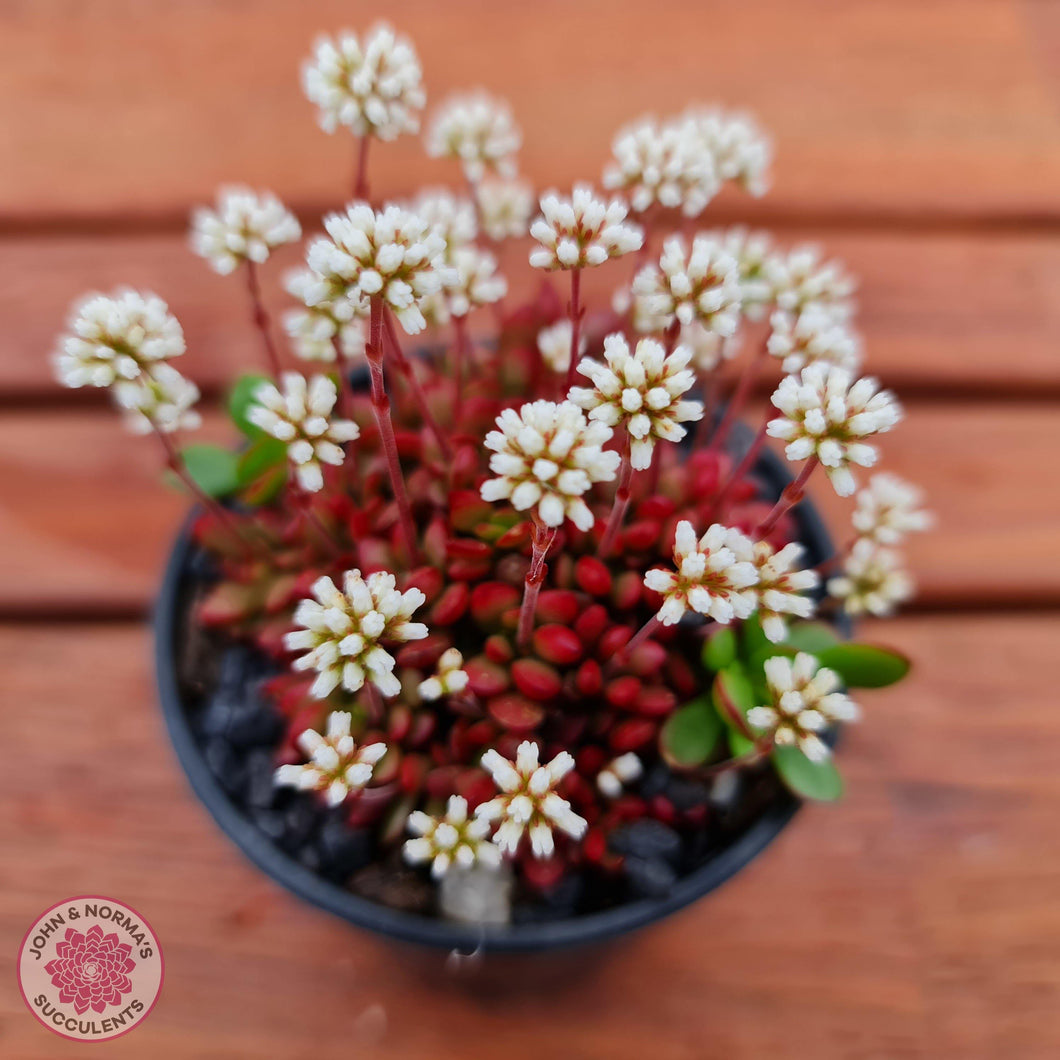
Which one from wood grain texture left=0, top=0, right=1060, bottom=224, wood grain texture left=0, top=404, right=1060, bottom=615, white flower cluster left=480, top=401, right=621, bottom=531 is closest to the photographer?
white flower cluster left=480, top=401, right=621, bottom=531

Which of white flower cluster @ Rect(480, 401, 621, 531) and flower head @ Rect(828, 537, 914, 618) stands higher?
white flower cluster @ Rect(480, 401, 621, 531)

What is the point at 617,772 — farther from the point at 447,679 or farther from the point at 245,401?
the point at 245,401

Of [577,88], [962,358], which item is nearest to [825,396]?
[962,358]

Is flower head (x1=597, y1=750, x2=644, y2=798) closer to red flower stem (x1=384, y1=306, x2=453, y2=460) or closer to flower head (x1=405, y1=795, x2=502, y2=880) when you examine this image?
flower head (x1=405, y1=795, x2=502, y2=880)

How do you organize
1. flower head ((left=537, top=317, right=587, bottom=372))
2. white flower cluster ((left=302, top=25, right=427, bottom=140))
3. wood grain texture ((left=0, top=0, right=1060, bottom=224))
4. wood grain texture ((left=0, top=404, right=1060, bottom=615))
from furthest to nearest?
wood grain texture ((left=0, top=0, right=1060, bottom=224)) → wood grain texture ((left=0, top=404, right=1060, bottom=615)) → flower head ((left=537, top=317, right=587, bottom=372)) → white flower cluster ((left=302, top=25, right=427, bottom=140))

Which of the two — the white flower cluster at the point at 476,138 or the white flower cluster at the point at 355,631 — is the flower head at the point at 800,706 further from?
the white flower cluster at the point at 476,138

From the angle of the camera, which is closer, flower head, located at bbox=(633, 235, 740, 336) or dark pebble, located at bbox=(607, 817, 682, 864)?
flower head, located at bbox=(633, 235, 740, 336)

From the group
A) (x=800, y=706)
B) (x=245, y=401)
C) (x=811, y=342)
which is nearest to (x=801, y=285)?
(x=811, y=342)

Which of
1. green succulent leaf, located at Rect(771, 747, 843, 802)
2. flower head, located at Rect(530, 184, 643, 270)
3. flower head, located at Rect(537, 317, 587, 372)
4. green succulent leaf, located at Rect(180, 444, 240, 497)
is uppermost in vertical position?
flower head, located at Rect(530, 184, 643, 270)

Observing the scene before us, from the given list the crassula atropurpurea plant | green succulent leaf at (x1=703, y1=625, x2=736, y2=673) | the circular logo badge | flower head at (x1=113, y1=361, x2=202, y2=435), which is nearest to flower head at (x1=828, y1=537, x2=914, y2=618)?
the crassula atropurpurea plant
